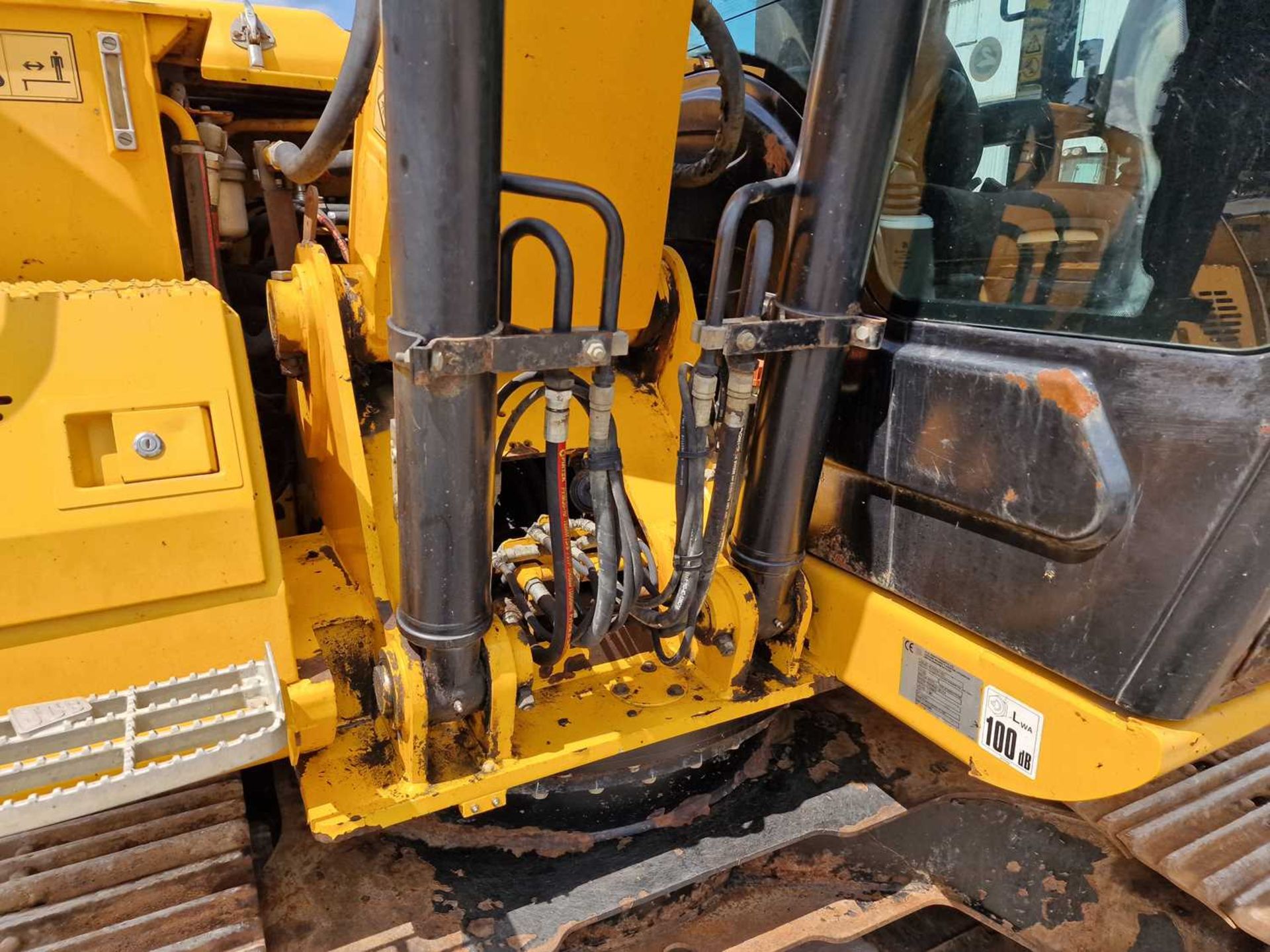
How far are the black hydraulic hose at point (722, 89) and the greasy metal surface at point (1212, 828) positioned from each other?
173 cm

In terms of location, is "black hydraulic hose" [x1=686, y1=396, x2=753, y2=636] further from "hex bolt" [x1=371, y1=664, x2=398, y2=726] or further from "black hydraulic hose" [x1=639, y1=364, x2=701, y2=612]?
"hex bolt" [x1=371, y1=664, x2=398, y2=726]

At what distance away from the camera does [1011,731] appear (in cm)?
145

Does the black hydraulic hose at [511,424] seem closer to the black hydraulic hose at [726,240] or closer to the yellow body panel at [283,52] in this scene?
the black hydraulic hose at [726,240]

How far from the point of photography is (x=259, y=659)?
4.98 ft

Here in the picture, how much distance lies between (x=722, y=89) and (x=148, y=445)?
4.34ft

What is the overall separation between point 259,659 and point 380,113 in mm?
1038

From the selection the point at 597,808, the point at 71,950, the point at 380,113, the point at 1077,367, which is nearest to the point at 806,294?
the point at 1077,367

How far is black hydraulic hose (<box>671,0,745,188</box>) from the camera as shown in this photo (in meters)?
1.62

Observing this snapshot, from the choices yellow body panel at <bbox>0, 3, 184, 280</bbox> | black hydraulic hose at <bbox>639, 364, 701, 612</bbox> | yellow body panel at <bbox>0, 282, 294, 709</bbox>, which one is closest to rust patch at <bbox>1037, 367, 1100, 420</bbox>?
black hydraulic hose at <bbox>639, 364, 701, 612</bbox>

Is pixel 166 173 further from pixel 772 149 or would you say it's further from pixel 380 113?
pixel 772 149

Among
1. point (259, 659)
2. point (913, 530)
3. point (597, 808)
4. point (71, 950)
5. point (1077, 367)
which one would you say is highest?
point (1077, 367)

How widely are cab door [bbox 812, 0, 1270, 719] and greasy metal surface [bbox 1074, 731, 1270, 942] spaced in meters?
0.70

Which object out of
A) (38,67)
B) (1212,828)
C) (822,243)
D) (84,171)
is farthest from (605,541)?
(1212,828)

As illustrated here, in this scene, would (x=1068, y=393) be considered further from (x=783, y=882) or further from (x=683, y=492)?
(x=783, y=882)
